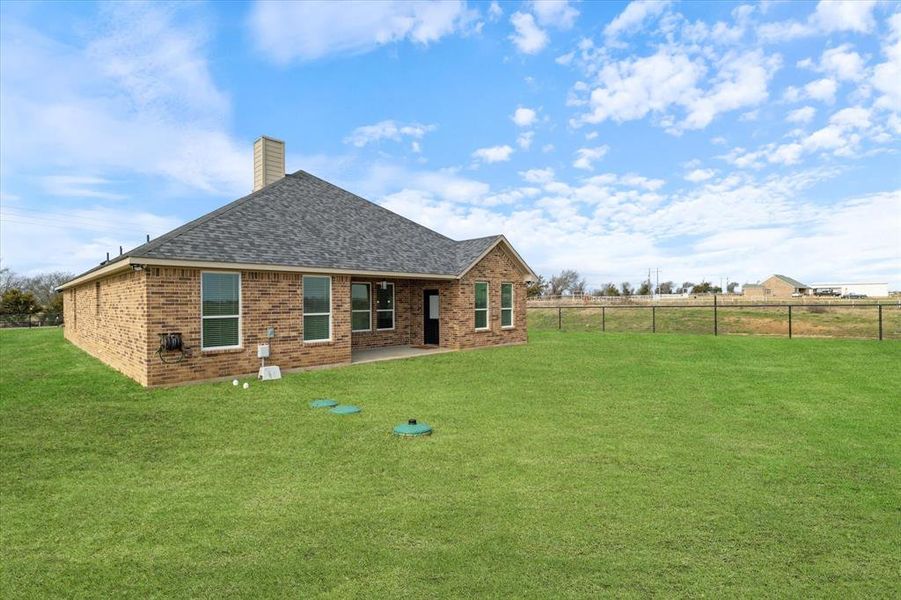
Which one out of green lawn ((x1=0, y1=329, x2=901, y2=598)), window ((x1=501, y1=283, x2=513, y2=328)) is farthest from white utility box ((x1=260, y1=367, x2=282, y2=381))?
window ((x1=501, y1=283, x2=513, y2=328))

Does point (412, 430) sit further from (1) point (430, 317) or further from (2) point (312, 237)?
(1) point (430, 317)

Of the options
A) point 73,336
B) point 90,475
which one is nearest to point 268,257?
point 90,475

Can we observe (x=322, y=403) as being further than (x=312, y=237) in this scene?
No

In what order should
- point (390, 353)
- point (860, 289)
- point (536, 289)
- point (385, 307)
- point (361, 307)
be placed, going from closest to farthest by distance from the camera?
point (390, 353), point (361, 307), point (385, 307), point (536, 289), point (860, 289)

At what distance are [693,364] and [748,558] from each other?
10594mm

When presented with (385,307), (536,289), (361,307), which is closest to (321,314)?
(361,307)

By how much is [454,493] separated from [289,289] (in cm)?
867

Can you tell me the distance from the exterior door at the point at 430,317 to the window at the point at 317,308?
17.3 feet

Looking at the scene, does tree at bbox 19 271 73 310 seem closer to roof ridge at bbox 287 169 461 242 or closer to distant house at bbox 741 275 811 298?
roof ridge at bbox 287 169 461 242

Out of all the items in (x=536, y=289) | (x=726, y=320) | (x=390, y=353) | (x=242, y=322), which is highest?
(x=536, y=289)

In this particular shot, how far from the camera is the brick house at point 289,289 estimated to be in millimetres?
9852

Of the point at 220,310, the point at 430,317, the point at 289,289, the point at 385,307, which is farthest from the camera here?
the point at 430,317

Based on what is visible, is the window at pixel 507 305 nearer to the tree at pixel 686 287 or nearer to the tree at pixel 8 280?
the tree at pixel 8 280

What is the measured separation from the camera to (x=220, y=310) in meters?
10.5
